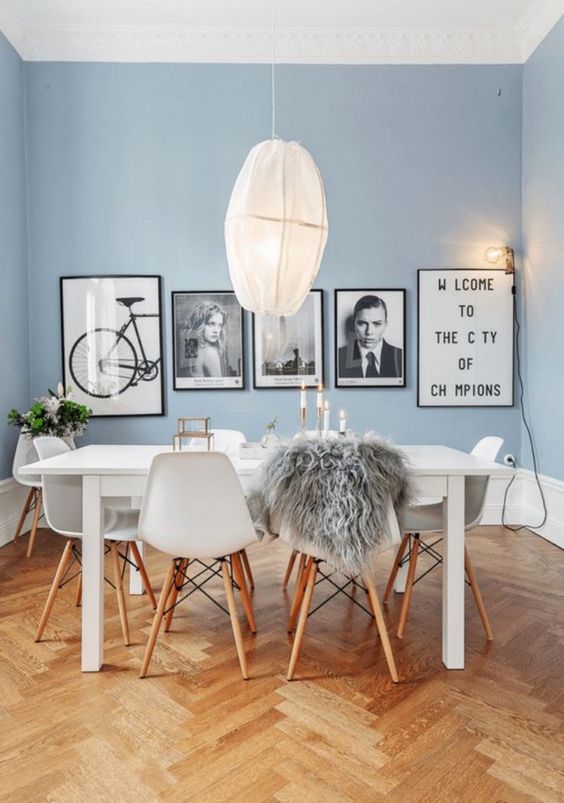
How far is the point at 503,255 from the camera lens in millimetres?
3908

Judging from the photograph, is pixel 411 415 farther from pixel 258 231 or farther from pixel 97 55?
pixel 97 55

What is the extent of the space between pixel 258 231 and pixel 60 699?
1733mm

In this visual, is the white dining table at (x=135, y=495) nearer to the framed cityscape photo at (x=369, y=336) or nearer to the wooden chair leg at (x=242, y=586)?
the wooden chair leg at (x=242, y=586)

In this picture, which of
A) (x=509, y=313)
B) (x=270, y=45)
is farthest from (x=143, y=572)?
(x=270, y=45)

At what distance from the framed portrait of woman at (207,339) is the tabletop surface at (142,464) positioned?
5.46 feet

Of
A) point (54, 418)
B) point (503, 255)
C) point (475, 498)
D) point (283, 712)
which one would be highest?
point (503, 255)

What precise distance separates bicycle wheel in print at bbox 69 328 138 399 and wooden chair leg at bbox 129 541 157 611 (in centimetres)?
181

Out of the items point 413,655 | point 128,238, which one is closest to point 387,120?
point 128,238

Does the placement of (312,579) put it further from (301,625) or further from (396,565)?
(396,565)

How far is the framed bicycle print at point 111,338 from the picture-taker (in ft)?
12.9

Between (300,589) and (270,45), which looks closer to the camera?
(300,589)

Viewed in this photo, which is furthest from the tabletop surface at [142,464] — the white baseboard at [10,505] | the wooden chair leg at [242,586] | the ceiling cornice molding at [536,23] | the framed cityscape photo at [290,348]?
the ceiling cornice molding at [536,23]

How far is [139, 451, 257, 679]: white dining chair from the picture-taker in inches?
70.5

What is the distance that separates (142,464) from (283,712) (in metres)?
0.97
